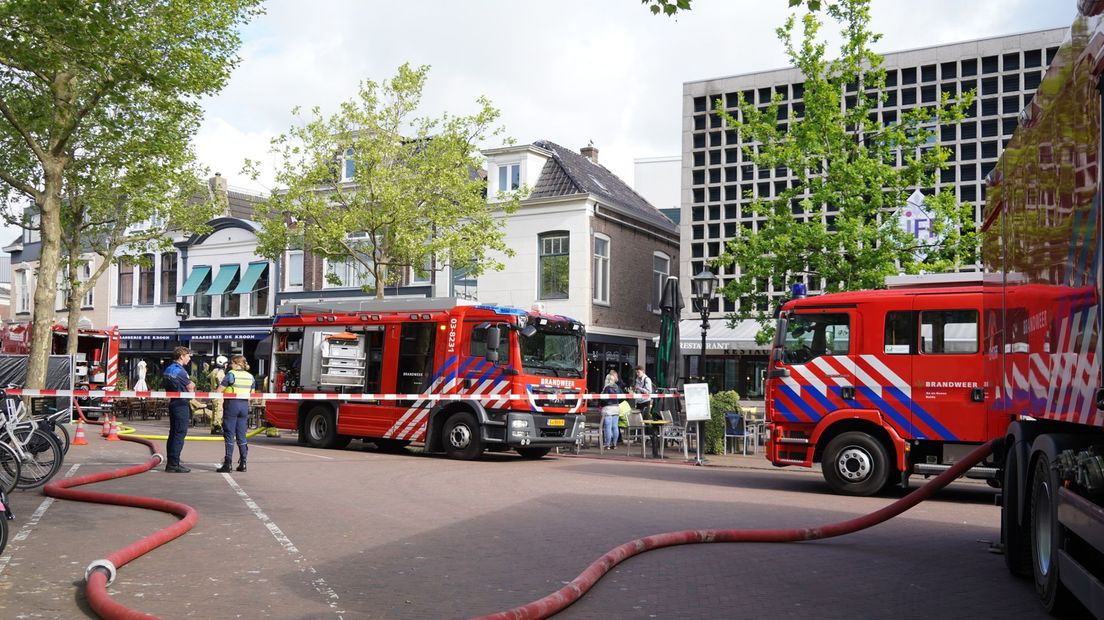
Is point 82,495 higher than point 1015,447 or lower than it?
lower

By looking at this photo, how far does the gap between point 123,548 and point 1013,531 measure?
6595 millimetres

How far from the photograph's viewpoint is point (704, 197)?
3234cm

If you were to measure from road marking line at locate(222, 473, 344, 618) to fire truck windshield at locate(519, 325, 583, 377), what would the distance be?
674 centimetres

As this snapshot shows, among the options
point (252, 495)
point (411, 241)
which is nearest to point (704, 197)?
point (411, 241)

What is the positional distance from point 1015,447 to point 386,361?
13.7 m

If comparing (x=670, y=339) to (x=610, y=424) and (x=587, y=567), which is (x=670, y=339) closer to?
(x=610, y=424)

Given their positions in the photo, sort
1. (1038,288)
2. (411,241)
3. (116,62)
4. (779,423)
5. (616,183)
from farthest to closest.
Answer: (616,183), (411,241), (116,62), (779,423), (1038,288)

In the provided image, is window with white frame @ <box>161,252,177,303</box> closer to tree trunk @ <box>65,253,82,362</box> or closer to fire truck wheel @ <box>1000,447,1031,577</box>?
tree trunk @ <box>65,253,82,362</box>

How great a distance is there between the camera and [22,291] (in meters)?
51.8

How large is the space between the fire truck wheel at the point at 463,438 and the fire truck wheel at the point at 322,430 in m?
2.92

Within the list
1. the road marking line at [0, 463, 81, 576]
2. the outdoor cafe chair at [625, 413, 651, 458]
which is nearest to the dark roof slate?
the outdoor cafe chair at [625, 413, 651, 458]

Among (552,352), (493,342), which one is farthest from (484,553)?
(552,352)

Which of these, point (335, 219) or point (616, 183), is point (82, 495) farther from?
point (616, 183)

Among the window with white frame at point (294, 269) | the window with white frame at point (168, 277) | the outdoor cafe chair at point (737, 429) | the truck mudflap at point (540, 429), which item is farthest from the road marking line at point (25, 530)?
the window with white frame at point (168, 277)
